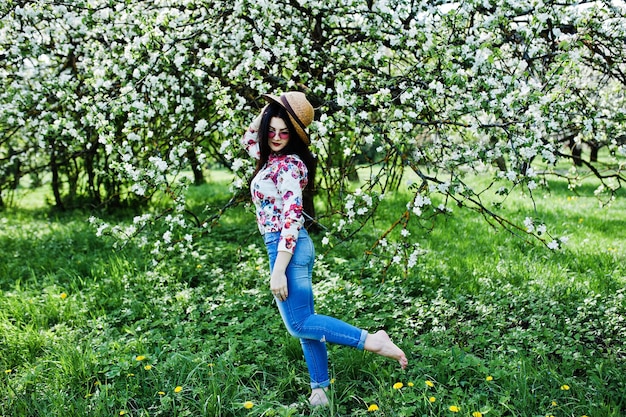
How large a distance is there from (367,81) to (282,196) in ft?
6.12

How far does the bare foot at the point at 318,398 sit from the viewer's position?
2.74m

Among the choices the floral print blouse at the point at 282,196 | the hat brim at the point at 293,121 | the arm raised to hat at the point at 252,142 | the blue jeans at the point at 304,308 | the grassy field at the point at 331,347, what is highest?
the hat brim at the point at 293,121

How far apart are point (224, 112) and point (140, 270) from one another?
7.39ft

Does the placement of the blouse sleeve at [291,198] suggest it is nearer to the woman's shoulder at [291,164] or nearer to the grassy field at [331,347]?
the woman's shoulder at [291,164]

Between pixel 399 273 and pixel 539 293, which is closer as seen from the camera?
pixel 539 293

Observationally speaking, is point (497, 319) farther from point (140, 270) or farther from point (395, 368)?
point (140, 270)

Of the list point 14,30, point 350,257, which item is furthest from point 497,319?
point 14,30

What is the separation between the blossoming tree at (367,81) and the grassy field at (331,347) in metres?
0.58

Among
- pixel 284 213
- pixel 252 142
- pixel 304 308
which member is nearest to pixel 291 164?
pixel 284 213

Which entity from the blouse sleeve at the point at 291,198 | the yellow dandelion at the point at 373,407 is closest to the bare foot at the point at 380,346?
the yellow dandelion at the point at 373,407

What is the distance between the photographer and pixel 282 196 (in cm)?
253

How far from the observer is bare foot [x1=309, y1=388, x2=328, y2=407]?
2742 mm

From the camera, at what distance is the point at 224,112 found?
356 cm

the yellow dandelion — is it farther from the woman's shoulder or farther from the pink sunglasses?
the pink sunglasses
